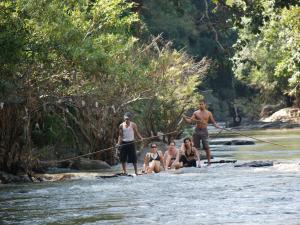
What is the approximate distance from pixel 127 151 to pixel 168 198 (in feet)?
24.4

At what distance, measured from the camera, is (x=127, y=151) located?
25.7 m

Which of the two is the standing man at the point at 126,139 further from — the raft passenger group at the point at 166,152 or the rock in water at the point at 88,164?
the rock in water at the point at 88,164

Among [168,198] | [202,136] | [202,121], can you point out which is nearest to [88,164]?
[202,136]

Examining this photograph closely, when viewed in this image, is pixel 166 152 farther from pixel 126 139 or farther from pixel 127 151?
pixel 126 139

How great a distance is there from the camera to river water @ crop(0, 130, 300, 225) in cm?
1541

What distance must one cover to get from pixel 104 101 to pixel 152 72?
6.64 meters

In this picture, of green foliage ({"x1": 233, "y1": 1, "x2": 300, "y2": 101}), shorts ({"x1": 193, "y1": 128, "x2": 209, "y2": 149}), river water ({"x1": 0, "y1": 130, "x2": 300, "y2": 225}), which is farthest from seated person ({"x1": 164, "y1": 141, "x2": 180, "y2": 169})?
green foliage ({"x1": 233, "y1": 1, "x2": 300, "y2": 101})

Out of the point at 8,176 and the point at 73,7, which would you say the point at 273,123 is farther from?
the point at 8,176

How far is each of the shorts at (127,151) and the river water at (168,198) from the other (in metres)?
1.16

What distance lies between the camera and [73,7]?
27.6 meters

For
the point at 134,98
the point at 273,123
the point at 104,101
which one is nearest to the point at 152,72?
the point at 134,98

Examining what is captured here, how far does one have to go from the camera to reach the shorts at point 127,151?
83.6ft

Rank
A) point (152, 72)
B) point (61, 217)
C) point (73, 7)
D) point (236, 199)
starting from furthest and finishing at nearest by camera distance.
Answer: point (152, 72)
point (73, 7)
point (236, 199)
point (61, 217)

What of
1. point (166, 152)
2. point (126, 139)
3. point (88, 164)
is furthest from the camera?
point (88, 164)
